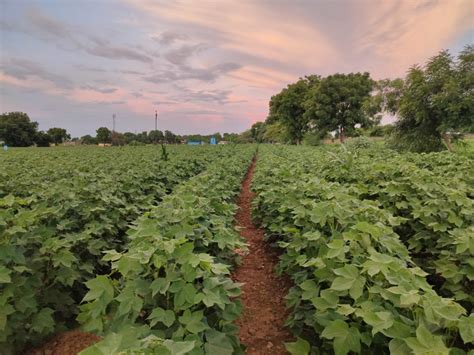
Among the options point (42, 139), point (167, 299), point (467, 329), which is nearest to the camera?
point (467, 329)

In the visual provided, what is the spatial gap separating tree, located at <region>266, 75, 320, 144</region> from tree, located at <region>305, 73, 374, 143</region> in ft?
33.0

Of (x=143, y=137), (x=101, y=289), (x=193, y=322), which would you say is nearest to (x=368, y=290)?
(x=193, y=322)

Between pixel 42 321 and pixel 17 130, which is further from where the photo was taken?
pixel 17 130

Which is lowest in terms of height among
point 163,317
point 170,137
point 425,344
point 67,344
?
point 67,344

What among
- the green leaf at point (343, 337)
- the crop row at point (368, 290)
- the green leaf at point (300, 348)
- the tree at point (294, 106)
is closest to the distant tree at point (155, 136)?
the tree at point (294, 106)

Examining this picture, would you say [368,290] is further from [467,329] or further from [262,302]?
[262,302]

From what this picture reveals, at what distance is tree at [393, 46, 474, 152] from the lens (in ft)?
52.5

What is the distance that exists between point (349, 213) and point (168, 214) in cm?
176

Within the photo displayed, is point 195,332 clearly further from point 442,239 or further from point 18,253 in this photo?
point 442,239

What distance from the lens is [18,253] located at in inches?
109

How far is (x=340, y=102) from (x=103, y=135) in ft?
251

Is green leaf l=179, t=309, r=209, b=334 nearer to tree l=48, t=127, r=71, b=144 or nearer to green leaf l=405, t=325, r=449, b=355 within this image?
green leaf l=405, t=325, r=449, b=355

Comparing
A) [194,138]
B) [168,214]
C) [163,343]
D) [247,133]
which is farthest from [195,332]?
[247,133]

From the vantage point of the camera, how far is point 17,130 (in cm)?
8169
